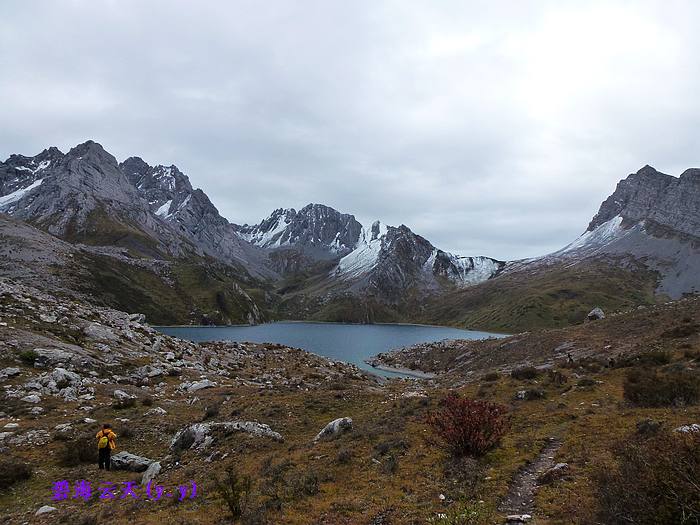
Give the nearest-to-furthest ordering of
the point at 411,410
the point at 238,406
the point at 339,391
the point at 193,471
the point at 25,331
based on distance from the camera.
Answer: the point at 193,471
the point at 411,410
the point at 238,406
the point at 339,391
the point at 25,331

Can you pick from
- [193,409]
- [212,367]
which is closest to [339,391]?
[193,409]

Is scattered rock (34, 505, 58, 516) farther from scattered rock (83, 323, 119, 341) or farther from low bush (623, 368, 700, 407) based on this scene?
scattered rock (83, 323, 119, 341)

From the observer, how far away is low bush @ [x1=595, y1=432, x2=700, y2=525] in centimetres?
702

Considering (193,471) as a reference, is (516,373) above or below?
above

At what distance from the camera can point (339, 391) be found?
104 ft

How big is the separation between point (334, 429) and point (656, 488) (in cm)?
1491

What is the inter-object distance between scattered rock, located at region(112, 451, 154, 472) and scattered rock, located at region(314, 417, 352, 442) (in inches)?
306

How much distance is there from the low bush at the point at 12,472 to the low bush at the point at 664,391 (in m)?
26.8

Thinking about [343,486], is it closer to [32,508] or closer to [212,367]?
[32,508]

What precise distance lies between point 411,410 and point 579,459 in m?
11.8

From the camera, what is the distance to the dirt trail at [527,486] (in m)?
10.4

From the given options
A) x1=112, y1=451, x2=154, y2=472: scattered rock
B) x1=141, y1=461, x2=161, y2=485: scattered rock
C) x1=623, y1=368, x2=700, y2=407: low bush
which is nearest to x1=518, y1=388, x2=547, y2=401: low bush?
x1=623, y1=368, x2=700, y2=407: low bush

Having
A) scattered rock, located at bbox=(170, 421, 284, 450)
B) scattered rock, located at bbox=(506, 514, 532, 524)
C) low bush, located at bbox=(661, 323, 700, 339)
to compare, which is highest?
low bush, located at bbox=(661, 323, 700, 339)

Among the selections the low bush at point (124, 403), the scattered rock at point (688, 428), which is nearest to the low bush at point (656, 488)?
the scattered rock at point (688, 428)
